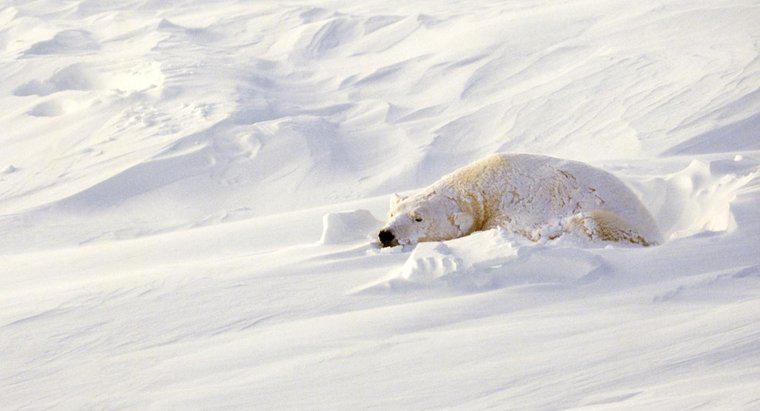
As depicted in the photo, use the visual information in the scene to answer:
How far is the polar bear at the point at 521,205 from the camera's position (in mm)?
4008

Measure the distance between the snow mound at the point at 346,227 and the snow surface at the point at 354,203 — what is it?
12 millimetres

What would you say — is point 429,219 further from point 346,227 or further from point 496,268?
point 496,268

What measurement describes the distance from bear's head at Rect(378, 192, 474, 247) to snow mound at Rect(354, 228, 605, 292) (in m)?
0.90

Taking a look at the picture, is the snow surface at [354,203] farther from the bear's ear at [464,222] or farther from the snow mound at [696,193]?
the bear's ear at [464,222]

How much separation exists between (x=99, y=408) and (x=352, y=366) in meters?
0.70

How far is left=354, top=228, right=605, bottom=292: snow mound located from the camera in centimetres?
302

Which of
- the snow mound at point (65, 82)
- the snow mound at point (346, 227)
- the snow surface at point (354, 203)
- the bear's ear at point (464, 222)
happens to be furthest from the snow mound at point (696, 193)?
the snow mound at point (65, 82)

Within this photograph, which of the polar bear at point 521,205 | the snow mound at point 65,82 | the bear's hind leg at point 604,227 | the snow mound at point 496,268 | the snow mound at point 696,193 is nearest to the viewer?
the snow mound at point 496,268

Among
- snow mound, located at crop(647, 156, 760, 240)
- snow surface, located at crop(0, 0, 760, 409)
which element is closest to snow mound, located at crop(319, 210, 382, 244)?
snow surface, located at crop(0, 0, 760, 409)

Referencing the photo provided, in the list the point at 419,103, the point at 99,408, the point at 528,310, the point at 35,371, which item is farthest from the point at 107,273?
the point at 419,103

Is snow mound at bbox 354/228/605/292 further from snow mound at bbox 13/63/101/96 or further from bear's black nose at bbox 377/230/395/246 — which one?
snow mound at bbox 13/63/101/96

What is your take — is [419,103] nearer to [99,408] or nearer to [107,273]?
[107,273]

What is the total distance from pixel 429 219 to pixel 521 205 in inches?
17.4

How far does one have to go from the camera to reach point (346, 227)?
4039mm
